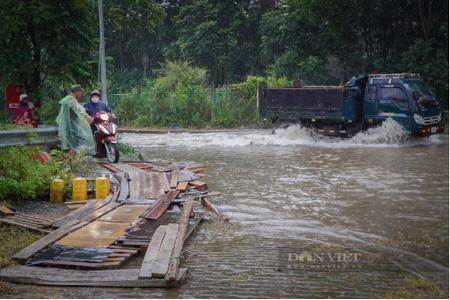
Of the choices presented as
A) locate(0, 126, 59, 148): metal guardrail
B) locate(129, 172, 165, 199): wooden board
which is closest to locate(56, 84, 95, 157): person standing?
locate(0, 126, 59, 148): metal guardrail

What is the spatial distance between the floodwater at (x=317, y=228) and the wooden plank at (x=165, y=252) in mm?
218

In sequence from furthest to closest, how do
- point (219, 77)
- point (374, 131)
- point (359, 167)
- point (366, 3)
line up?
1. point (219, 77)
2. point (366, 3)
3. point (374, 131)
4. point (359, 167)

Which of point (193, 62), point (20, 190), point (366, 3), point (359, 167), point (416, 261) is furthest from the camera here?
point (193, 62)

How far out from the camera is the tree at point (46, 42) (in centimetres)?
1365

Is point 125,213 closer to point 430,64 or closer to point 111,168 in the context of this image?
point 111,168

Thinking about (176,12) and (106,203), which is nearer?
(106,203)

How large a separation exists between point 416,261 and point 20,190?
Result: 5770 millimetres

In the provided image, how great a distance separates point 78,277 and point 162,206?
303 cm

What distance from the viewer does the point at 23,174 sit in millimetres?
8977

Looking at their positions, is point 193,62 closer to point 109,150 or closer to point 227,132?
point 227,132

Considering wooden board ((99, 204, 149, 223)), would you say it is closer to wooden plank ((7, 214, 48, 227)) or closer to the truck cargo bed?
wooden plank ((7, 214, 48, 227))

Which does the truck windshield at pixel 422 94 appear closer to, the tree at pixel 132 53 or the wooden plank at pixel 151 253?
the wooden plank at pixel 151 253

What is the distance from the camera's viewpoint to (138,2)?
701 inches

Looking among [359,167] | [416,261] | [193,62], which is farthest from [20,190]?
[193,62]
